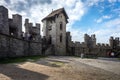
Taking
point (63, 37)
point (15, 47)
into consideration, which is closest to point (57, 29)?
point (63, 37)

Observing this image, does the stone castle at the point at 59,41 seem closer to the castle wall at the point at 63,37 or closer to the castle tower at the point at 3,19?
the castle wall at the point at 63,37

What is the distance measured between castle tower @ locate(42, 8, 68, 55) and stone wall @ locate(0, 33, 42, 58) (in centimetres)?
1001

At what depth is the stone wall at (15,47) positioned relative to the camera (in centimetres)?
1953

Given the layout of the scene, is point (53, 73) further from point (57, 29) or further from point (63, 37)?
point (63, 37)

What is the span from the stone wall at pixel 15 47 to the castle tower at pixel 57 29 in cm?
1001

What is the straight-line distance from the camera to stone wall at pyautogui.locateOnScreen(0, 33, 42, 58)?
19.5m

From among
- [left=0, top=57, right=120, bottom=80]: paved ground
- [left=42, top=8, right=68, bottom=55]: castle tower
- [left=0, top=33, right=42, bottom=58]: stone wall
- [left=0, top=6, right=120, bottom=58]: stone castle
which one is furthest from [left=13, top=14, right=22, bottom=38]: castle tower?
[left=42, top=8, right=68, bottom=55]: castle tower

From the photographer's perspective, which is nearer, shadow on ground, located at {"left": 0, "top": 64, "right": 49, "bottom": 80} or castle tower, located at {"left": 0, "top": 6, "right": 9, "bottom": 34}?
shadow on ground, located at {"left": 0, "top": 64, "right": 49, "bottom": 80}

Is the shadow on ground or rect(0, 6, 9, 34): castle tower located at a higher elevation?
rect(0, 6, 9, 34): castle tower

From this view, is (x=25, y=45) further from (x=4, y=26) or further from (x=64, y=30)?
(x=64, y=30)

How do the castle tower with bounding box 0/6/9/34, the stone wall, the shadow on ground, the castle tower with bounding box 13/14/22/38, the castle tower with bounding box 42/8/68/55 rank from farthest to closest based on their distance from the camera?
the castle tower with bounding box 42/8/68/55 < the castle tower with bounding box 13/14/22/38 < the castle tower with bounding box 0/6/9/34 < the stone wall < the shadow on ground

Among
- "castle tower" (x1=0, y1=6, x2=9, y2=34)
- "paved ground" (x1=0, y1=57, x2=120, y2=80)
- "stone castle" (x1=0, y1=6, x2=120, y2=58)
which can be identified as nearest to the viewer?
"paved ground" (x1=0, y1=57, x2=120, y2=80)

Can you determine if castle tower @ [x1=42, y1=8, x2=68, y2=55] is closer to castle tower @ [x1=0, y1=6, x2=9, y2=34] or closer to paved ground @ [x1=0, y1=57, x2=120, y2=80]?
castle tower @ [x1=0, y1=6, x2=9, y2=34]

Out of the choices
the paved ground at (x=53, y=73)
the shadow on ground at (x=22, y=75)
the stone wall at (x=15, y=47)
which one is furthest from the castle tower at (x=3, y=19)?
the shadow on ground at (x=22, y=75)
